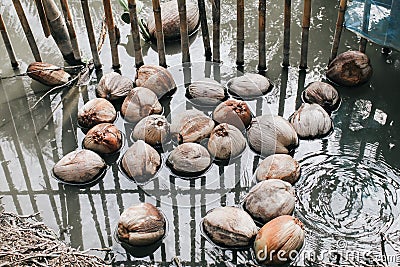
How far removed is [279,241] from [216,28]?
4.04 feet

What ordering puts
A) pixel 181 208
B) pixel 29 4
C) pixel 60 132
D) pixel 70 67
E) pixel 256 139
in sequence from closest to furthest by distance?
pixel 181 208, pixel 256 139, pixel 60 132, pixel 70 67, pixel 29 4

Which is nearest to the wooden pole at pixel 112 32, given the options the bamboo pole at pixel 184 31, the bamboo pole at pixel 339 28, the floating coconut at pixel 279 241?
the bamboo pole at pixel 184 31

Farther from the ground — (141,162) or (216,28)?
(216,28)

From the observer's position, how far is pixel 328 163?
2.43 metres

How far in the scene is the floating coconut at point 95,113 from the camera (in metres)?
2.62

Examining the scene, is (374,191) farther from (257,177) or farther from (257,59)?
(257,59)

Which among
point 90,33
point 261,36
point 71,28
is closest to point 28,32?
point 71,28

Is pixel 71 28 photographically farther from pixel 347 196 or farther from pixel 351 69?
pixel 347 196

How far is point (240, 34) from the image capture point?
286 cm

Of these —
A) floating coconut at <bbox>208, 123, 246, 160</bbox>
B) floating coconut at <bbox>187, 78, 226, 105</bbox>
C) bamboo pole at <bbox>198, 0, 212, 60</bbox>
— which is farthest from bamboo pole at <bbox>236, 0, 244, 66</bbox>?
floating coconut at <bbox>208, 123, 246, 160</bbox>

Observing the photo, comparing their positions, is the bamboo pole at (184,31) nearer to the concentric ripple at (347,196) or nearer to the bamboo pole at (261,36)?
the bamboo pole at (261,36)

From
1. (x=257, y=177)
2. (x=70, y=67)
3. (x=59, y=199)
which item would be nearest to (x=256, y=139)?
(x=257, y=177)

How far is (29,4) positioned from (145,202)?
1.80 meters

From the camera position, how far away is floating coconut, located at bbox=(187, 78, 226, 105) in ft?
8.89
